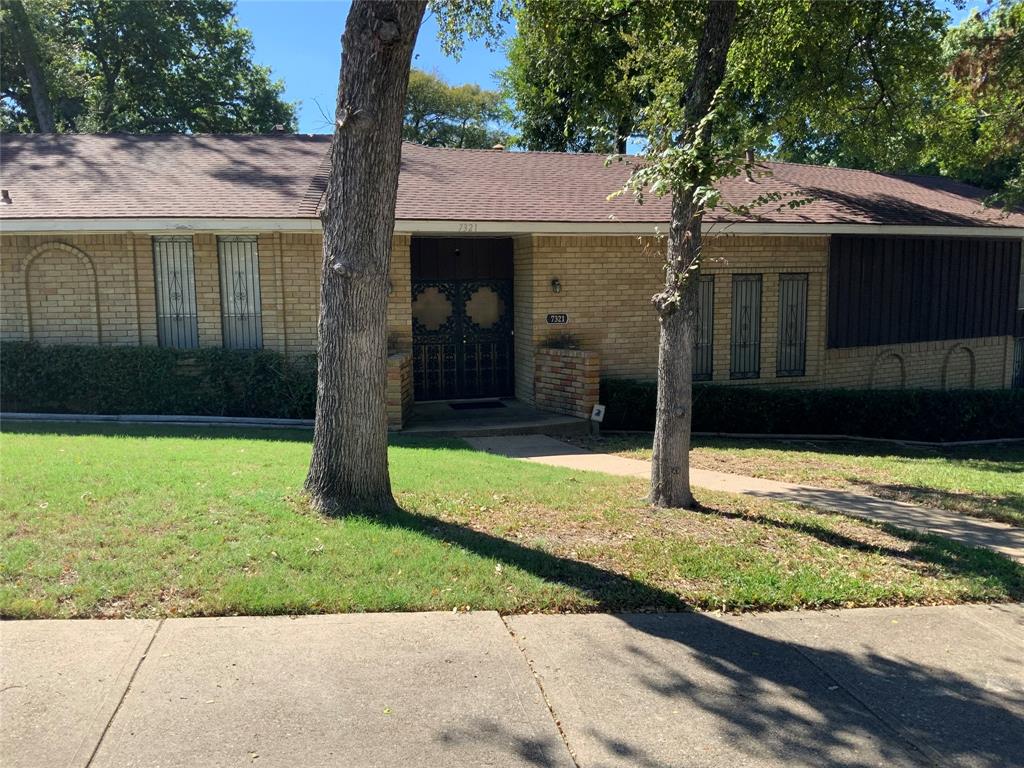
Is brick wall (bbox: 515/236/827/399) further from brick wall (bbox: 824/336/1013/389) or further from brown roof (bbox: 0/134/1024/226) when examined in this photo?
brick wall (bbox: 824/336/1013/389)

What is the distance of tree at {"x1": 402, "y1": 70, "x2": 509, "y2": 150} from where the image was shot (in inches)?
1571

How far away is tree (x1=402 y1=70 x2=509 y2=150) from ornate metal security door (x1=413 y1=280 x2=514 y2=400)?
2664 cm

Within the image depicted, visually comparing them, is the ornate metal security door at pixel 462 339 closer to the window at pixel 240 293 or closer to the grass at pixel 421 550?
the window at pixel 240 293

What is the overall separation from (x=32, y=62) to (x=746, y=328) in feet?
73.1

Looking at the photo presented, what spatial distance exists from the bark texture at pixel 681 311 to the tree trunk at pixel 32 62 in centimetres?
2378

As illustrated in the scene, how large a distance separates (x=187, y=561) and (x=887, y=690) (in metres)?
4.01

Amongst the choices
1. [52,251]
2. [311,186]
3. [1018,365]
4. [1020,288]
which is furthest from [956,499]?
[52,251]

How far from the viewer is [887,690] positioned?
4172 millimetres

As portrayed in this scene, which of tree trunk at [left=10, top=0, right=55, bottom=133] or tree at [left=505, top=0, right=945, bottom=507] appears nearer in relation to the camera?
tree at [left=505, top=0, right=945, bottom=507]

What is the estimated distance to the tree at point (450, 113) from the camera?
39906 mm

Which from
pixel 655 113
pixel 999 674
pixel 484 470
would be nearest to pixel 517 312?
pixel 484 470

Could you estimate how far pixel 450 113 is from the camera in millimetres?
41219

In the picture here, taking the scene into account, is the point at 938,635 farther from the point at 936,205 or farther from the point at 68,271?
the point at 936,205

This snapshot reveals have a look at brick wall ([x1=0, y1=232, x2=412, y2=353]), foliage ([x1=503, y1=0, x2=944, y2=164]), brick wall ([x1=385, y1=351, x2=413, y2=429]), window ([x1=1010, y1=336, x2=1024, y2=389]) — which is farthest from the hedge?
window ([x1=1010, y1=336, x2=1024, y2=389])
